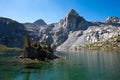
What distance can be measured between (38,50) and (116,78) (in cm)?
10117

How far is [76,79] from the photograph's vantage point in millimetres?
74500

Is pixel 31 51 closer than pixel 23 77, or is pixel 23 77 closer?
pixel 23 77

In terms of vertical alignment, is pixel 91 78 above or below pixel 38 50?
below

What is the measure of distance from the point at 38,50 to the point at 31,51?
21.3ft

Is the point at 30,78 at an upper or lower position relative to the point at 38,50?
lower

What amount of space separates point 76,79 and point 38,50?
93.4m

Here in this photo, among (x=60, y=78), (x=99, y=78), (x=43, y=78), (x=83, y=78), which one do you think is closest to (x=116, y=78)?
(x=99, y=78)

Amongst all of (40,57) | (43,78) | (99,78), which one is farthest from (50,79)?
(40,57)

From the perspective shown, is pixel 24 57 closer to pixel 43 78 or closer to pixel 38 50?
pixel 38 50

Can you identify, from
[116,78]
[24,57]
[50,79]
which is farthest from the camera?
[24,57]

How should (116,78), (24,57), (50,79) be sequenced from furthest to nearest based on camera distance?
(24,57) < (50,79) < (116,78)

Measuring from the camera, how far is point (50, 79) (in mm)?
76125

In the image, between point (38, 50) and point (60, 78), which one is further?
point (38, 50)

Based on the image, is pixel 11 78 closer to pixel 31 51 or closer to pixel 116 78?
pixel 116 78
